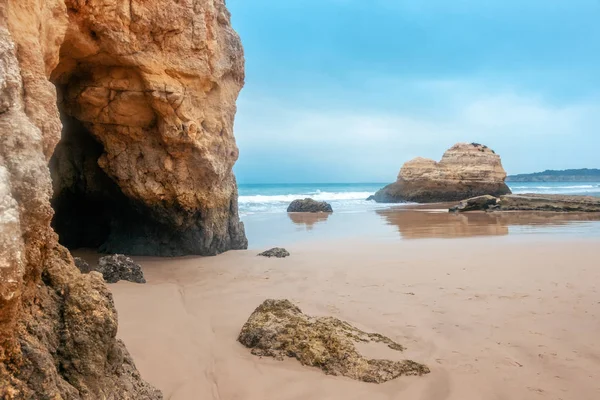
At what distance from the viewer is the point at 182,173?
812 centimetres

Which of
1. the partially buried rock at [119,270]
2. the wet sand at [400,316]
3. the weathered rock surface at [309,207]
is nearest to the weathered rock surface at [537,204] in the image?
the weathered rock surface at [309,207]

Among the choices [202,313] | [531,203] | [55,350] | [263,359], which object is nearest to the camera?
[55,350]

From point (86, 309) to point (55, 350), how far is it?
25 cm

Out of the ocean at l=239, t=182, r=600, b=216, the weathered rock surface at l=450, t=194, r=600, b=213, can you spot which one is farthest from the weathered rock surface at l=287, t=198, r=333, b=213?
the weathered rock surface at l=450, t=194, r=600, b=213

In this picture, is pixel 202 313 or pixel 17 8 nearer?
pixel 17 8

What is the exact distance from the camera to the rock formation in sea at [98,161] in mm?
1949

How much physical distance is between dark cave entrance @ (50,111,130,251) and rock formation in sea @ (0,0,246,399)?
0.03m

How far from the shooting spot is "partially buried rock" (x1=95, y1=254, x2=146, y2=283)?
18.8 feet

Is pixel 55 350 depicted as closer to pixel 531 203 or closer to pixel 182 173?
pixel 182 173

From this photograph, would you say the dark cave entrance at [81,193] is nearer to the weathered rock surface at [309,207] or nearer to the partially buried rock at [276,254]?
the partially buried rock at [276,254]

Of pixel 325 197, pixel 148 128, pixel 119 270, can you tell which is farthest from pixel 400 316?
pixel 325 197

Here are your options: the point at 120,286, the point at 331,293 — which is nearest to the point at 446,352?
the point at 331,293

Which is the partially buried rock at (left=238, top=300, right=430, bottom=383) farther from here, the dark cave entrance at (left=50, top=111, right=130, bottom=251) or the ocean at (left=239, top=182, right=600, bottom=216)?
the ocean at (left=239, top=182, right=600, bottom=216)

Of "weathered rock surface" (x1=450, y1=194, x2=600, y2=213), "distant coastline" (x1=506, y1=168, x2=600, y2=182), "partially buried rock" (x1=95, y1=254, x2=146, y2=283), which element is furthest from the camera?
"distant coastline" (x1=506, y1=168, x2=600, y2=182)
